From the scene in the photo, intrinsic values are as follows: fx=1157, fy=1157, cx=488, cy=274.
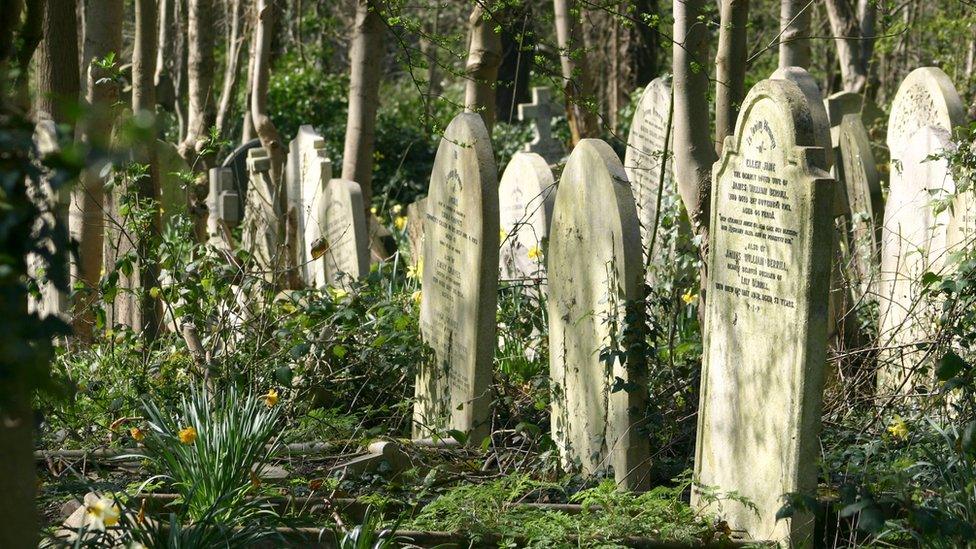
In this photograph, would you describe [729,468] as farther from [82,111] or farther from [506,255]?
[506,255]

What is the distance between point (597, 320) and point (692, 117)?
1285 millimetres

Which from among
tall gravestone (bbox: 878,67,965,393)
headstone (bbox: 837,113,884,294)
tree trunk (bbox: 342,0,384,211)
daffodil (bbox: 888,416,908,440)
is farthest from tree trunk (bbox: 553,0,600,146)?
daffodil (bbox: 888,416,908,440)

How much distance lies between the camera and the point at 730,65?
589 cm

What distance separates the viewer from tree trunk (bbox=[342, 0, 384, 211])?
937 centimetres

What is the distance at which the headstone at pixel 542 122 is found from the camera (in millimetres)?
15492

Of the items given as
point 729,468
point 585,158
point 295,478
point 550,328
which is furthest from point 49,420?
point 729,468

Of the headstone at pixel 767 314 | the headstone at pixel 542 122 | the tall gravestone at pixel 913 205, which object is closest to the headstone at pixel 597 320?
the headstone at pixel 767 314

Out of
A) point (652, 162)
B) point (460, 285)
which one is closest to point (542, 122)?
point (652, 162)

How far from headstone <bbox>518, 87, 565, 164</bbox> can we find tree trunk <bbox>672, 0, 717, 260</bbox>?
963cm

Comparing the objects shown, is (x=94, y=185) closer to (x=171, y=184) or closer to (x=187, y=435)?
(x=171, y=184)

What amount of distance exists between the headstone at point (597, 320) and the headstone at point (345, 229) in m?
3.02

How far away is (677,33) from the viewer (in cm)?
575

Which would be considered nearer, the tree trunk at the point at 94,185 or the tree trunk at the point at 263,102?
the tree trunk at the point at 94,185

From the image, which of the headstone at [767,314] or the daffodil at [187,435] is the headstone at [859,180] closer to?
the headstone at [767,314]
